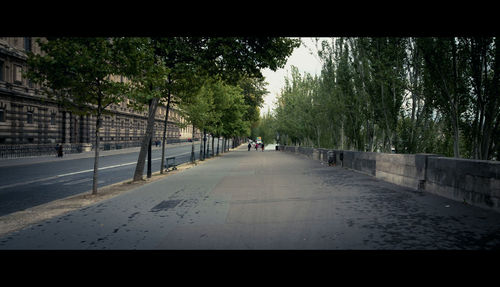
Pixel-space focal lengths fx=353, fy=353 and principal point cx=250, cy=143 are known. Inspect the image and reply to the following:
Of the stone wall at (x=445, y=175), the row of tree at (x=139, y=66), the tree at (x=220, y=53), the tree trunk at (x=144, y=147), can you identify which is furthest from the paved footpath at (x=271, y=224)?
the tree at (x=220, y=53)

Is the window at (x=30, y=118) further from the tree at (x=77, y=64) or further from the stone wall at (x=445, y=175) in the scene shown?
the stone wall at (x=445, y=175)

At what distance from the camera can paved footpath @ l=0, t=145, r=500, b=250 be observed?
5539 mm

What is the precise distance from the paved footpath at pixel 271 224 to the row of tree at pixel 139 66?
12.1 feet

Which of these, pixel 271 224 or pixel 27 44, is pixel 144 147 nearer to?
pixel 271 224

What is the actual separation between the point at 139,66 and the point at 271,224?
7.44 meters

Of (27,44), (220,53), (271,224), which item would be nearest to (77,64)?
(220,53)

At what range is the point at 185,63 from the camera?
1459 centimetres

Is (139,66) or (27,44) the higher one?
(27,44)

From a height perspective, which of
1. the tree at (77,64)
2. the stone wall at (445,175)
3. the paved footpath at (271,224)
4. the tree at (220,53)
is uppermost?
the tree at (220,53)

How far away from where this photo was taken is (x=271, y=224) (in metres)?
6.85

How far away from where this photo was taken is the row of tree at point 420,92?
32.6 feet

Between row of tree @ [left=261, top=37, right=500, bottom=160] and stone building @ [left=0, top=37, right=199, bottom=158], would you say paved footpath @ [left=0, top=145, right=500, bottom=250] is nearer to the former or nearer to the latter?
row of tree @ [left=261, top=37, right=500, bottom=160]

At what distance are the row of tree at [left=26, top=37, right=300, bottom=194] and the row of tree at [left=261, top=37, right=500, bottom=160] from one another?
4.33 metres
